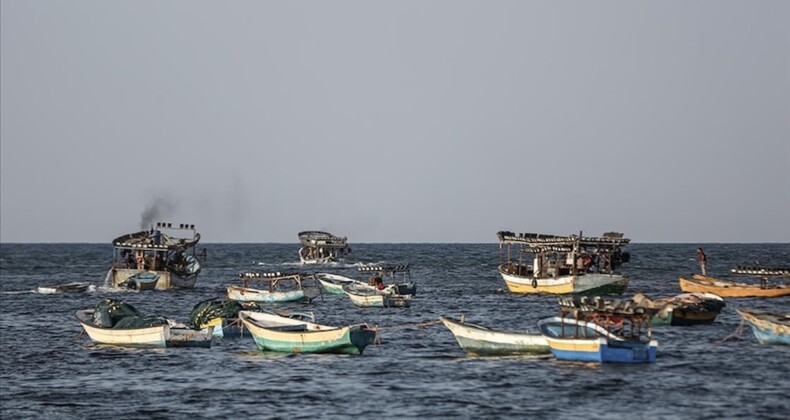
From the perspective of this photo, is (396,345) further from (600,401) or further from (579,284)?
(579,284)

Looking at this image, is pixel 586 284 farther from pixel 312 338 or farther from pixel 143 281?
pixel 143 281

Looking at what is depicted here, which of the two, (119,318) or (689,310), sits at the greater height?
(689,310)

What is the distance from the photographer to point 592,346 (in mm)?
51188

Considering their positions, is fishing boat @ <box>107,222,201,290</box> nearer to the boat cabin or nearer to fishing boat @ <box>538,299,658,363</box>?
the boat cabin

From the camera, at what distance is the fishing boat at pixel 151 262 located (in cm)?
11125

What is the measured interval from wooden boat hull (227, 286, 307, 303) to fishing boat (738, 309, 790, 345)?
41928mm

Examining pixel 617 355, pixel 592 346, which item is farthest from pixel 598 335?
pixel 617 355

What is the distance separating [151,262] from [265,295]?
25483mm

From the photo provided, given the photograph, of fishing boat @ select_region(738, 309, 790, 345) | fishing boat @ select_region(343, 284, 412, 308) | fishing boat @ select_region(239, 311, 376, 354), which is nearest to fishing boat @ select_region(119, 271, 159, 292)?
fishing boat @ select_region(343, 284, 412, 308)

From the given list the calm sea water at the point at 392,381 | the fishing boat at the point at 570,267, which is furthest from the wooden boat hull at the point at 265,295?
the calm sea water at the point at 392,381

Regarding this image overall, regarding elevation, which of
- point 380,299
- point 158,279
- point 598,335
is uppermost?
point 158,279

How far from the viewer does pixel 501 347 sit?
55562 mm

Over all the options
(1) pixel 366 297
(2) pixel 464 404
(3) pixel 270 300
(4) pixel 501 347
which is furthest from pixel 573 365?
(3) pixel 270 300

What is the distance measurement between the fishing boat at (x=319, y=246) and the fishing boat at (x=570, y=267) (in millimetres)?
83234
